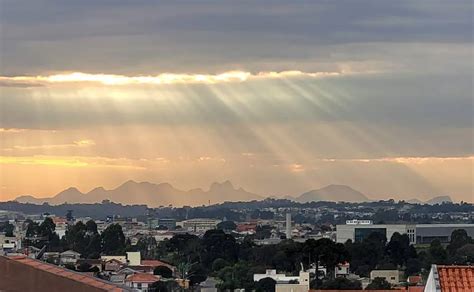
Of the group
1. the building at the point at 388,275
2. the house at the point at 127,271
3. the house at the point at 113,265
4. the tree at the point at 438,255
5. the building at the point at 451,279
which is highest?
the tree at the point at 438,255

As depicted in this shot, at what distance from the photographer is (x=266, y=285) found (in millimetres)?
90062

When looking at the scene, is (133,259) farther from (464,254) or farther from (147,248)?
(464,254)

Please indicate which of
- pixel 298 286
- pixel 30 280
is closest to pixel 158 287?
pixel 298 286

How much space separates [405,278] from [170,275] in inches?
794

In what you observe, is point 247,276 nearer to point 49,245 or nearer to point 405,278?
point 405,278

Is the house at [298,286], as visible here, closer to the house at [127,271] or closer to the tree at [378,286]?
the tree at [378,286]

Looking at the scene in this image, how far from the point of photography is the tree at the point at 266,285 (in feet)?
290

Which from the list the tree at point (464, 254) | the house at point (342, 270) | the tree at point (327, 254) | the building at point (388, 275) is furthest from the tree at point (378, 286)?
the tree at point (464, 254)

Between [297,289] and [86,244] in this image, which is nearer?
[297,289]

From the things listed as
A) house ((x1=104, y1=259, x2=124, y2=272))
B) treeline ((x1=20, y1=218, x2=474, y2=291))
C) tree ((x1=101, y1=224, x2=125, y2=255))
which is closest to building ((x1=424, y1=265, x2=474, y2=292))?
treeline ((x1=20, y1=218, x2=474, y2=291))

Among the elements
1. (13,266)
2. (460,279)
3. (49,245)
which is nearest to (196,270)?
(49,245)

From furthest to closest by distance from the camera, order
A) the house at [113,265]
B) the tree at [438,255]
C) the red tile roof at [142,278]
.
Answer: the tree at [438,255], the house at [113,265], the red tile roof at [142,278]

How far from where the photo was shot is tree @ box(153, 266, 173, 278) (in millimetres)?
112200

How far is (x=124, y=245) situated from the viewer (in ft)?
535
